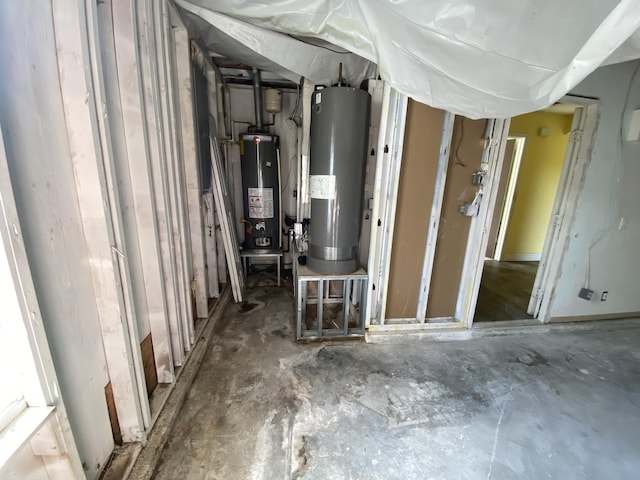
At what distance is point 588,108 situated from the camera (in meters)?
2.27

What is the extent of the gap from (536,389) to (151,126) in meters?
2.94

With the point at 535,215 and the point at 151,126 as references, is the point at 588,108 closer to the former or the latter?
the point at 535,215

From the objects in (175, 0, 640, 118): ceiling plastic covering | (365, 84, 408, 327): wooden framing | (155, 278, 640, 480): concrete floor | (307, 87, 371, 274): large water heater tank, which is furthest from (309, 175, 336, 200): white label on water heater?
(155, 278, 640, 480): concrete floor

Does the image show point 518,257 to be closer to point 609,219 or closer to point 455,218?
point 609,219

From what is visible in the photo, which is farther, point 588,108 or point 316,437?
point 588,108

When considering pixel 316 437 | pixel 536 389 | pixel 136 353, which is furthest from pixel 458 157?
pixel 136 353

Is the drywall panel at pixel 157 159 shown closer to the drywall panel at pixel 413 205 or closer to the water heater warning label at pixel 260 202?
the water heater warning label at pixel 260 202

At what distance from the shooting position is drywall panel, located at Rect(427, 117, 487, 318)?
2070mm

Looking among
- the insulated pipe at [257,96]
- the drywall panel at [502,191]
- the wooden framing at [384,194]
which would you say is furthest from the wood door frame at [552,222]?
the insulated pipe at [257,96]

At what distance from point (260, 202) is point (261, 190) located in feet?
0.46

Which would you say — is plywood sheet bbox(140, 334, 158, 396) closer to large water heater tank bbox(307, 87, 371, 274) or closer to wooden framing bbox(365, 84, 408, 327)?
large water heater tank bbox(307, 87, 371, 274)

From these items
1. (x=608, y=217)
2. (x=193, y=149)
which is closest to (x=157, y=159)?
(x=193, y=149)

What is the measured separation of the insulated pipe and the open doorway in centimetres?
360

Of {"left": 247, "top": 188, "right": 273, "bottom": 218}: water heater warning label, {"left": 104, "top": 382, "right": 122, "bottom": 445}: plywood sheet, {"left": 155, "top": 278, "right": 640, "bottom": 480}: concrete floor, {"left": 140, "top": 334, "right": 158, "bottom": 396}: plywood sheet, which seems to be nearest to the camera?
{"left": 104, "top": 382, "right": 122, "bottom": 445}: plywood sheet
